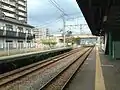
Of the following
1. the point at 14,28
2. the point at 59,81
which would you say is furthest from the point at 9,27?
the point at 59,81

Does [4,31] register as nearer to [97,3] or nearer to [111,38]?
[111,38]

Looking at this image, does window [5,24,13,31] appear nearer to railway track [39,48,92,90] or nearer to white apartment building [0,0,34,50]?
white apartment building [0,0,34,50]

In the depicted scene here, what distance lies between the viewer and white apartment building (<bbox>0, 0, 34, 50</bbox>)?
1769 inches

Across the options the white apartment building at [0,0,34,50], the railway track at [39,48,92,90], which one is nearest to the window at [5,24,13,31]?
the white apartment building at [0,0,34,50]

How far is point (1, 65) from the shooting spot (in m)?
19.7

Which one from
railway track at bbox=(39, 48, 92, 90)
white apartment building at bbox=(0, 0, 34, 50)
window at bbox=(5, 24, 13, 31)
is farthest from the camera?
window at bbox=(5, 24, 13, 31)

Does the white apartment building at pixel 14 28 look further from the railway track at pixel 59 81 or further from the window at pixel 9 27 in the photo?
the railway track at pixel 59 81

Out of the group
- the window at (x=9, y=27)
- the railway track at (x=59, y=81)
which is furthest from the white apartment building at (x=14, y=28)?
the railway track at (x=59, y=81)

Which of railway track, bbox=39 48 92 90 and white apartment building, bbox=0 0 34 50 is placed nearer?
railway track, bbox=39 48 92 90

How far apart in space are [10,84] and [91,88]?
4.41 metres

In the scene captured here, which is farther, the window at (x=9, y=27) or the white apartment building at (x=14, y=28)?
the window at (x=9, y=27)

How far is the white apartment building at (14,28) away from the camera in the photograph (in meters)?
44.9

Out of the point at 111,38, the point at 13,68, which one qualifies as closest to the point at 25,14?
the point at 111,38

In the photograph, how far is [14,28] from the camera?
244 ft
